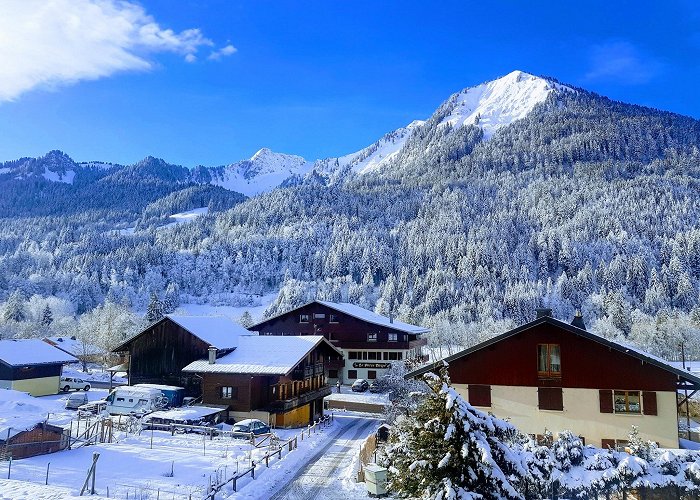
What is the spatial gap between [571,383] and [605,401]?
1.91 meters

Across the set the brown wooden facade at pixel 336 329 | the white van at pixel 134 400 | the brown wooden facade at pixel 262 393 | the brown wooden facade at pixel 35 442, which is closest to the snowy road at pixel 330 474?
the brown wooden facade at pixel 262 393

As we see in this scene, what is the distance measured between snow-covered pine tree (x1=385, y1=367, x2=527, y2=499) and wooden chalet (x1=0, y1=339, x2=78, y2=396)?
177 feet

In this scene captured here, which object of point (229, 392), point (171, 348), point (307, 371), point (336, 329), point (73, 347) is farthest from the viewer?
point (73, 347)

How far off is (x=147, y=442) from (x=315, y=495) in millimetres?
14299

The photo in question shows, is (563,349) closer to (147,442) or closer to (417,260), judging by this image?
(147,442)

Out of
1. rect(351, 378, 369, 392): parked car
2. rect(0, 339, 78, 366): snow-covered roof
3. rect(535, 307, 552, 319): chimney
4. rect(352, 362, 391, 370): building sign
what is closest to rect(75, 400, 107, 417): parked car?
rect(0, 339, 78, 366): snow-covered roof

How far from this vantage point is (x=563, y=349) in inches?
1138

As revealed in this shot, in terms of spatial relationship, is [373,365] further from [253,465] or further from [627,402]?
[627,402]

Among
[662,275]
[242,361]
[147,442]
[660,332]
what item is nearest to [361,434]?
[242,361]

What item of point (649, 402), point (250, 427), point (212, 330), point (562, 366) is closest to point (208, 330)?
point (212, 330)

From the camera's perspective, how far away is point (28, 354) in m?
56.9

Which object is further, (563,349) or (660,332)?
(660,332)

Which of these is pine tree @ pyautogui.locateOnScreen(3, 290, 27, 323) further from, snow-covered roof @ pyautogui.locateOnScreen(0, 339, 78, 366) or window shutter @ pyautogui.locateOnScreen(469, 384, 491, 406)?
window shutter @ pyautogui.locateOnScreen(469, 384, 491, 406)

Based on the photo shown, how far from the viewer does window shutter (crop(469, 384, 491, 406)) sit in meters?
29.6
